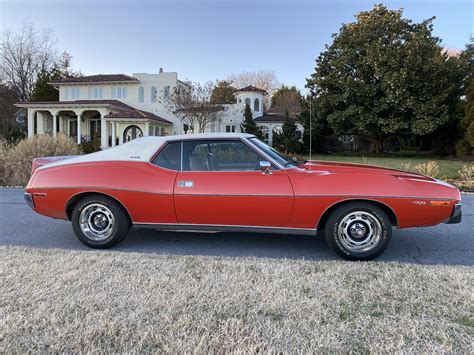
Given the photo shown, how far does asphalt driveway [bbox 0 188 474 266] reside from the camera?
451cm

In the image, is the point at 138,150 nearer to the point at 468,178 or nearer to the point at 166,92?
the point at 468,178

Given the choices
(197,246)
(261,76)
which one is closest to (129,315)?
(197,246)

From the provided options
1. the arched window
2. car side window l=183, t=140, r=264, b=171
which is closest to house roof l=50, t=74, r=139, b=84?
the arched window

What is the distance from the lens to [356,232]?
4191mm

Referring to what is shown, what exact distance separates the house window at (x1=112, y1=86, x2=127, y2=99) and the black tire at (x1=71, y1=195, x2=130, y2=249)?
2764 cm

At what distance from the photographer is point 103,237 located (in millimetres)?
4727

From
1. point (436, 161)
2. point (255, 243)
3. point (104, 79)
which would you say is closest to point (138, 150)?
point (255, 243)

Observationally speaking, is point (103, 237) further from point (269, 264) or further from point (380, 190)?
point (380, 190)

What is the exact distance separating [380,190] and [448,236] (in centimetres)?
217

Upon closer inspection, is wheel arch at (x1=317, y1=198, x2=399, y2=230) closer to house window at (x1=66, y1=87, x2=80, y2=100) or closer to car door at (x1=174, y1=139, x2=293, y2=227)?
car door at (x1=174, y1=139, x2=293, y2=227)

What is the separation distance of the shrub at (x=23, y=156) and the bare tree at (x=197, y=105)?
47.4 ft

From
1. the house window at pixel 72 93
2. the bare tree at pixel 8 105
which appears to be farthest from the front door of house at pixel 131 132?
the bare tree at pixel 8 105

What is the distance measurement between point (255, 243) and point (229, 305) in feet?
7.18

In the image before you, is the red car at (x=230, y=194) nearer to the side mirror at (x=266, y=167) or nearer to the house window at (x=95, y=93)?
the side mirror at (x=266, y=167)
